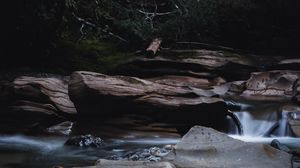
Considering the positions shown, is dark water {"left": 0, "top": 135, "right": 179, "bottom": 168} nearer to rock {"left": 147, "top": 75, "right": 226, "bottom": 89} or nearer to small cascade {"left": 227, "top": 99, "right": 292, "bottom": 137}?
small cascade {"left": 227, "top": 99, "right": 292, "bottom": 137}

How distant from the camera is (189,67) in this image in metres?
12.3

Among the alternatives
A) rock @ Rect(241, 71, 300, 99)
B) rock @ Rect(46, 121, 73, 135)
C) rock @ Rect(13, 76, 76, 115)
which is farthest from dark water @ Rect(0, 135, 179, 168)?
rock @ Rect(241, 71, 300, 99)

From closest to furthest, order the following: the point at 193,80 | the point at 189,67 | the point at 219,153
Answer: the point at 219,153
the point at 193,80
the point at 189,67

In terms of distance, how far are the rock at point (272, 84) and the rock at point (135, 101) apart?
277 centimetres

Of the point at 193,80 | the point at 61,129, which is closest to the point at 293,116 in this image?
the point at 193,80

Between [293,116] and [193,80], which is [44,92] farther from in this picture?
[293,116]

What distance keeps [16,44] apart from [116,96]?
4.49 m

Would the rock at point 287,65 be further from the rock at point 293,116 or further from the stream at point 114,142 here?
the rock at point 293,116

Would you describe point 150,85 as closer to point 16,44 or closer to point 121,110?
point 121,110

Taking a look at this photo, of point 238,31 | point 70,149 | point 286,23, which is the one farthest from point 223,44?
point 70,149

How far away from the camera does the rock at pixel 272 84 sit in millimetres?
11359

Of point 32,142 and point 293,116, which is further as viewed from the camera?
point 293,116

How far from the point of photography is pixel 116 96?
8633mm

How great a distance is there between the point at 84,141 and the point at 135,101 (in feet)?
4.03
